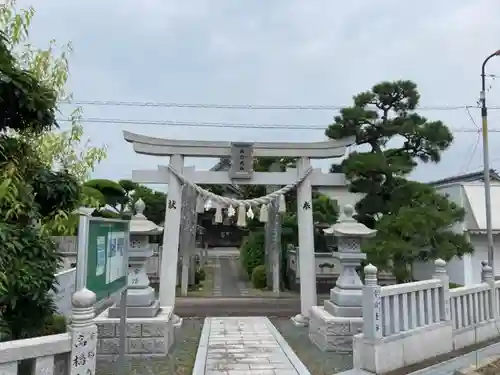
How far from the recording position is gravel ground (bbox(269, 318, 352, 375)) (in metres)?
5.71

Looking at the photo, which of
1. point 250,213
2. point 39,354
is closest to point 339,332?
point 250,213

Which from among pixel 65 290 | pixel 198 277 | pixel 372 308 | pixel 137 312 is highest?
pixel 372 308

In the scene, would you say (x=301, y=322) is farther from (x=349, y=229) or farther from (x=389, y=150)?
(x=389, y=150)

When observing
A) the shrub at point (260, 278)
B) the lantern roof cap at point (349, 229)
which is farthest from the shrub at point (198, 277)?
the lantern roof cap at point (349, 229)

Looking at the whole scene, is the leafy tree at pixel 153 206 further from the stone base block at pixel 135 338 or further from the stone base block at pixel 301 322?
the stone base block at pixel 135 338

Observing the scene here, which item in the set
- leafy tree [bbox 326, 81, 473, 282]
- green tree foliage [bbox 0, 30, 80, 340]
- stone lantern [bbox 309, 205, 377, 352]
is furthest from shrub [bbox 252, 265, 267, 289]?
green tree foliage [bbox 0, 30, 80, 340]

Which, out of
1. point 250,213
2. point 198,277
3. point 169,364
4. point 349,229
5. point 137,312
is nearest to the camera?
point 169,364

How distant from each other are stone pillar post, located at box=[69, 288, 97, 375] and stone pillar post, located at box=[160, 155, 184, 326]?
19.5 ft

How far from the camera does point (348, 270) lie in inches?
289

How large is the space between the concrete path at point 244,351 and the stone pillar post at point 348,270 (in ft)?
3.42

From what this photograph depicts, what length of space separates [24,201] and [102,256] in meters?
0.89

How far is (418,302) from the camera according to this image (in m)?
5.88

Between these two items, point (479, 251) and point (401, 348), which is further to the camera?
point (479, 251)

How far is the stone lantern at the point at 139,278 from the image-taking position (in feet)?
22.0
